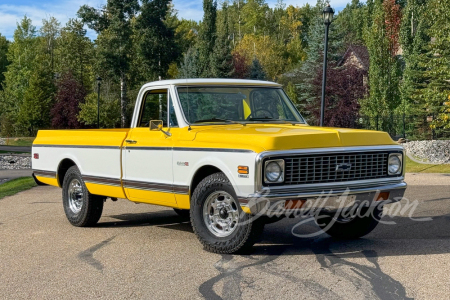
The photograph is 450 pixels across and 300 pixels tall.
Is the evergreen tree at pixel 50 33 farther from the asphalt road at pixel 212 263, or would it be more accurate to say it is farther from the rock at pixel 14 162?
the asphalt road at pixel 212 263

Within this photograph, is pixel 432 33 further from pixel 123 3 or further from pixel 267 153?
pixel 123 3

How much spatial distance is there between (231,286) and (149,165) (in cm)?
280

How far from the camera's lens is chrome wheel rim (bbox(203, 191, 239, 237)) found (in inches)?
272

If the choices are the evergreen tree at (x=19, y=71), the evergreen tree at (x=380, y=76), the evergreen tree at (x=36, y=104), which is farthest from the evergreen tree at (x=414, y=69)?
the evergreen tree at (x=19, y=71)

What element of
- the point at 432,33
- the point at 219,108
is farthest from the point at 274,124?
the point at 432,33

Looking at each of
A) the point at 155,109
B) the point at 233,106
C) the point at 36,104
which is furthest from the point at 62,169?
the point at 36,104

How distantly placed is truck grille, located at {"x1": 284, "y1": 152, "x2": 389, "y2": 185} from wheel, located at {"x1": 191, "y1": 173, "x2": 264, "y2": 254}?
0.64m

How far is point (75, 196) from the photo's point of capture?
9.67 metres

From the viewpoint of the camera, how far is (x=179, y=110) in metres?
7.99

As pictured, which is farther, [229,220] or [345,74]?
[345,74]

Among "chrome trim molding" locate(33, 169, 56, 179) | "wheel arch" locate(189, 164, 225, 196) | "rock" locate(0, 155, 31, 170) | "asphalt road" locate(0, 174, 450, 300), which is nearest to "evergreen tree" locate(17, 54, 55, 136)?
"rock" locate(0, 155, 31, 170)

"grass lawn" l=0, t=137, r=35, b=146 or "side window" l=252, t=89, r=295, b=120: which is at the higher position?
"side window" l=252, t=89, r=295, b=120

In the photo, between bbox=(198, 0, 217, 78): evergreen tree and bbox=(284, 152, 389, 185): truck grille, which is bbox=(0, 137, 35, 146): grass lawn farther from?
bbox=(284, 152, 389, 185): truck grille

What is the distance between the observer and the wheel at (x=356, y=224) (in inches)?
302
